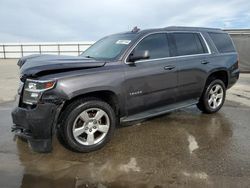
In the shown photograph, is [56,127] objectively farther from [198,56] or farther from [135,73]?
[198,56]

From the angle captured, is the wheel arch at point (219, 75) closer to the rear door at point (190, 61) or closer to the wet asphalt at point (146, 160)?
the rear door at point (190, 61)

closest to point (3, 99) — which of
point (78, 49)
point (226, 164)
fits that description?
point (226, 164)

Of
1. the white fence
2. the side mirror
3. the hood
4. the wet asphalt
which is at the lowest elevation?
the wet asphalt

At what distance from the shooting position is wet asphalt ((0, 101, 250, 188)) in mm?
3686

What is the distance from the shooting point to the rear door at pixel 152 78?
4.99 metres

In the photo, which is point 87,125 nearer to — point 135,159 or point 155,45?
point 135,159

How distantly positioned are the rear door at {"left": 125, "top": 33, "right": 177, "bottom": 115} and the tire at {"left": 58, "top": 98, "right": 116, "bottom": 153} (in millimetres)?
478

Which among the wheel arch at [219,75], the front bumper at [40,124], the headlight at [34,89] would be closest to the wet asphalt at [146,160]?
the front bumper at [40,124]

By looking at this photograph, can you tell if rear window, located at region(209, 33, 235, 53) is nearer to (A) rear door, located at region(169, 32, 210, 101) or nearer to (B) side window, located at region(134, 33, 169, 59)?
(A) rear door, located at region(169, 32, 210, 101)

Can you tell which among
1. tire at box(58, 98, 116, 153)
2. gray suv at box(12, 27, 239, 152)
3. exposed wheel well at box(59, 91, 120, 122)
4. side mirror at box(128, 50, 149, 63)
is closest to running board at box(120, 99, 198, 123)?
gray suv at box(12, 27, 239, 152)

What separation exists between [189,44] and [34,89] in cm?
335

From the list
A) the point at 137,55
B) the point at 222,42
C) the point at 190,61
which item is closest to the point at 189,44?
the point at 190,61

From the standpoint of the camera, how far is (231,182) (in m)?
3.64

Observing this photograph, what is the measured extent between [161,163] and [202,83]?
103 inches
